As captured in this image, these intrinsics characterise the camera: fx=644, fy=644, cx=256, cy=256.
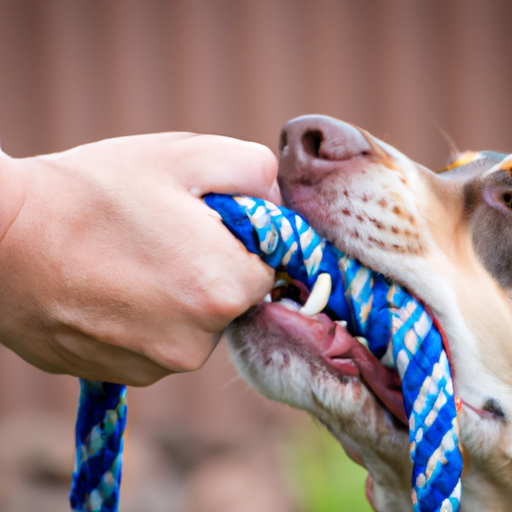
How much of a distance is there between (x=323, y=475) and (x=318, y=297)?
244 centimetres

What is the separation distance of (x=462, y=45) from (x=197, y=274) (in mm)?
3786

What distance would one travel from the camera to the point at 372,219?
4.39ft

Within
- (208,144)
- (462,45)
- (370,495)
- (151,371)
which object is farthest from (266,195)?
(462,45)

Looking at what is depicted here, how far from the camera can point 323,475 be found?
11.1 ft

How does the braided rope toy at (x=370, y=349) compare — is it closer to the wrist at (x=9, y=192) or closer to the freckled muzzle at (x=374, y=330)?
the freckled muzzle at (x=374, y=330)

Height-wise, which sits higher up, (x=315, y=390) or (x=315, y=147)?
(x=315, y=147)

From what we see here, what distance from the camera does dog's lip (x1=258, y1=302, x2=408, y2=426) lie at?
1.30 metres

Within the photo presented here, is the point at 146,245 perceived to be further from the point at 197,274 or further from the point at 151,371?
the point at 151,371

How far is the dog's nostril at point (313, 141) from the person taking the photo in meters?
1.38

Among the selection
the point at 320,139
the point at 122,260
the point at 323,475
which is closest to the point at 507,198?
the point at 320,139

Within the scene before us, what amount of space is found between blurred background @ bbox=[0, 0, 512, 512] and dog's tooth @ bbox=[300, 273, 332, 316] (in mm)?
2852

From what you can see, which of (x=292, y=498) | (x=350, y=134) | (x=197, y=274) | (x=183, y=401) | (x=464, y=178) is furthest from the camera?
(x=183, y=401)

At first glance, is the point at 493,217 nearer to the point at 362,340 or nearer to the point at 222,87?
the point at 362,340

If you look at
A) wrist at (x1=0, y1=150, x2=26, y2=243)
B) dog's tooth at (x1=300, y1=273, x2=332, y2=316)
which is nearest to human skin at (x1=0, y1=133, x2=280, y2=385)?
wrist at (x1=0, y1=150, x2=26, y2=243)
